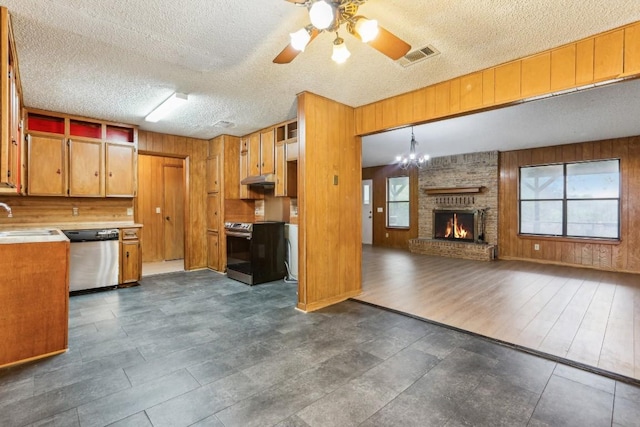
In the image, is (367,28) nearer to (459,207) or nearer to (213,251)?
(213,251)

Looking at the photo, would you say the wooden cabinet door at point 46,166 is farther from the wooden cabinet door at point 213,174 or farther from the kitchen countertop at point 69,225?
the wooden cabinet door at point 213,174

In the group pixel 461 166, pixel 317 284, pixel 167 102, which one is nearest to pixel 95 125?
pixel 167 102

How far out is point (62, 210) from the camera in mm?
4617

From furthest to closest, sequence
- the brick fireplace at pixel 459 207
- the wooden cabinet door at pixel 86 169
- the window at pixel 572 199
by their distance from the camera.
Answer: the brick fireplace at pixel 459 207 → the window at pixel 572 199 → the wooden cabinet door at pixel 86 169

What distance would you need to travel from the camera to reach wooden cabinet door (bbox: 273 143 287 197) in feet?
15.1

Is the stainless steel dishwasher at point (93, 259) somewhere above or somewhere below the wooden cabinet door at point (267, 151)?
below

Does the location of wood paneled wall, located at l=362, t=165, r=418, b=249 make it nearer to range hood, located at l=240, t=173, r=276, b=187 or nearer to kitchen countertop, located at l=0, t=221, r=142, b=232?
range hood, located at l=240, t=173, r=276, b=187

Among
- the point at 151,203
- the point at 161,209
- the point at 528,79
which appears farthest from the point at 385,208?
the point at 528,79

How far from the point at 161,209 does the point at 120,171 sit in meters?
2.13

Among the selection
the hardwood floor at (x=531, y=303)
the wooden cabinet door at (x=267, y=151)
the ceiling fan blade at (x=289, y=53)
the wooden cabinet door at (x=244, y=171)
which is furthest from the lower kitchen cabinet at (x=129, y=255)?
the ceiling fan blade at (x=289, y=53)

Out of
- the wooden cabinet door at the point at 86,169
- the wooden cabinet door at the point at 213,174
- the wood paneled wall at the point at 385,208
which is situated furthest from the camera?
the wood paneled wall at the point at 385,208

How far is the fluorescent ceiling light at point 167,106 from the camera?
137 inches

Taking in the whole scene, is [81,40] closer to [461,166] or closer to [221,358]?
[221,358]

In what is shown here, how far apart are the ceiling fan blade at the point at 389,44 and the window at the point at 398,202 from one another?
7359mm
